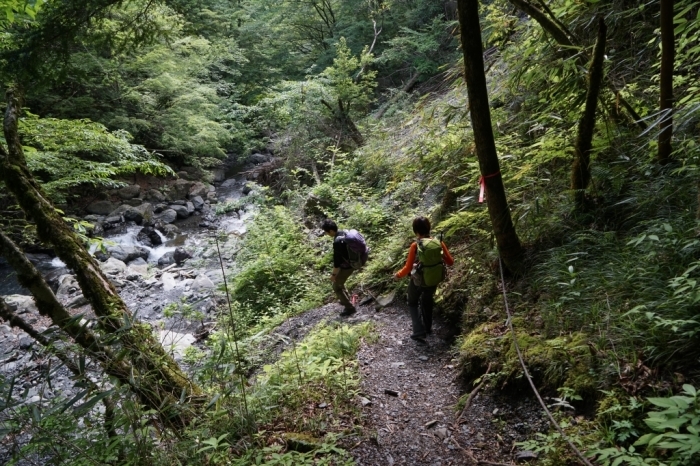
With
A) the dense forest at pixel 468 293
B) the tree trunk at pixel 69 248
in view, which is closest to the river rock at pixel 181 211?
the dense forest at pixel 468 293

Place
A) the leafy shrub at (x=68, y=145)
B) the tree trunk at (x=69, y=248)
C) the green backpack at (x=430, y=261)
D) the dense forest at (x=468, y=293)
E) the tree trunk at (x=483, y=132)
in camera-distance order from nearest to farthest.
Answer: the dense forest at (x=468, y=293) < the tree trunk at (x=483, y=132) < the tree trunk at (x=69, y=248) < the green backpack at (x=430, y=261) < the leafy shrub at (x=68, y=145)

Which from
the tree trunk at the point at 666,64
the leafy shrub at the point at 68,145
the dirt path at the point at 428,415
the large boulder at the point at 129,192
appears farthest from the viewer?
the large boulder at the point at 129,192

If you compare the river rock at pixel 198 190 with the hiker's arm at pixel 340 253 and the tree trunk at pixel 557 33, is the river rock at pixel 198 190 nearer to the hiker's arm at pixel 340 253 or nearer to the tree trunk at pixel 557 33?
the hiker's arm at pixel 340 253

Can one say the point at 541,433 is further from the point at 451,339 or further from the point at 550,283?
the point at 451,339

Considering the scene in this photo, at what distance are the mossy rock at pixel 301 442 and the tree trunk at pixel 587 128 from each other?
3832 millimetres

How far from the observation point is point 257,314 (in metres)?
9.12

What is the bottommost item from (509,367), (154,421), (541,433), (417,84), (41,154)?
(541,433)

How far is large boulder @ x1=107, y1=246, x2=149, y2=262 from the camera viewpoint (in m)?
14.0

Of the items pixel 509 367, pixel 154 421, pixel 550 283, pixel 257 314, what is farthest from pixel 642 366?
pixel 257 314

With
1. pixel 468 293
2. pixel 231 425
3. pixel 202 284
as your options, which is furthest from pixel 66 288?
pixel 468 293

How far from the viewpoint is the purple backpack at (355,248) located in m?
6.62

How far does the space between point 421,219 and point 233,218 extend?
13.0m

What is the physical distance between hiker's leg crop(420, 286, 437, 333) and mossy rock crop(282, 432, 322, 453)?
2.40 meters

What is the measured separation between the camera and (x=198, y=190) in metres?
19.7
